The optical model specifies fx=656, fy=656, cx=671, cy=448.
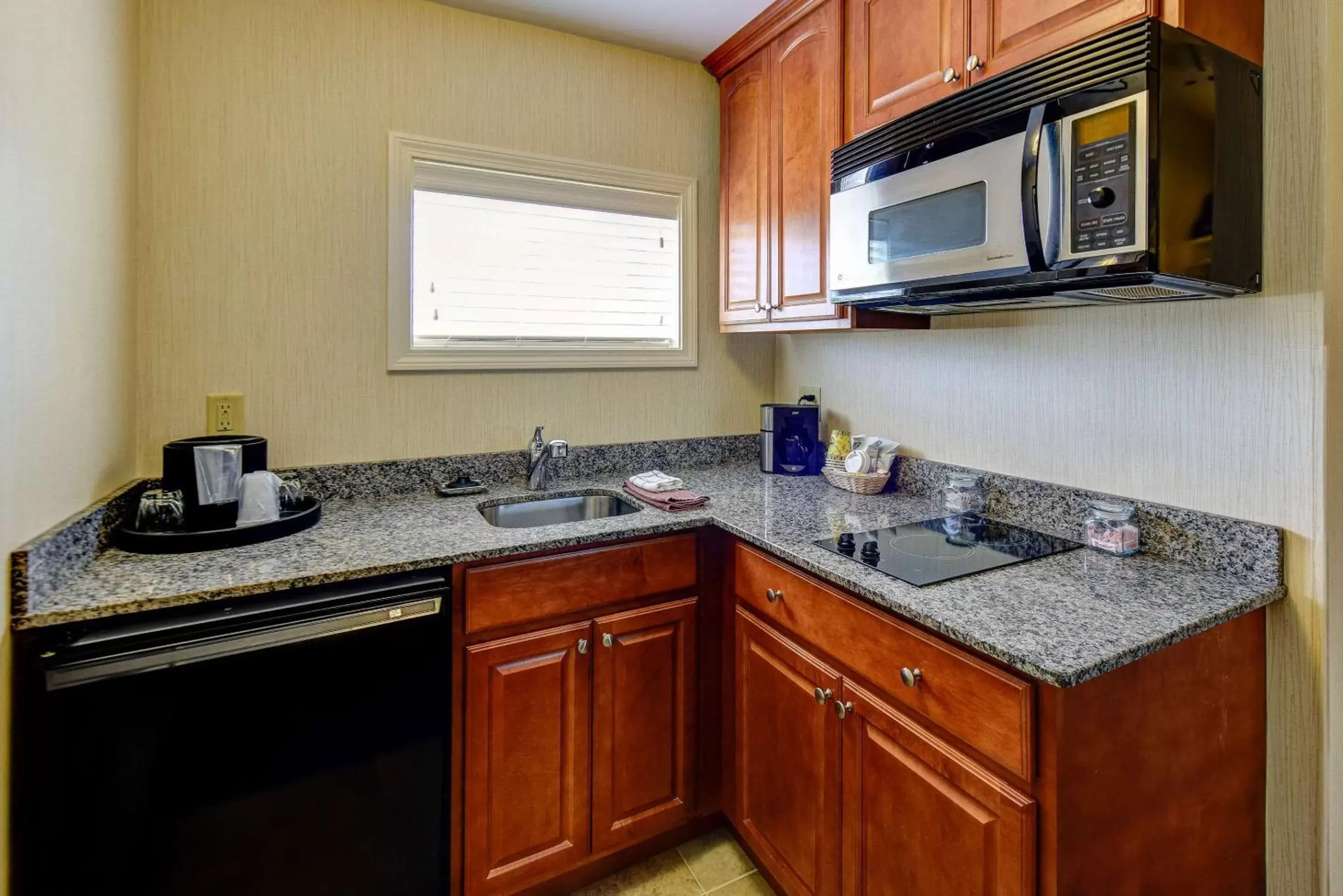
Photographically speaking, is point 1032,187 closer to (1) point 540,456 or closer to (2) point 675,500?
(2) point 675,500

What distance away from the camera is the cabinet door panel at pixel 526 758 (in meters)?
1.46

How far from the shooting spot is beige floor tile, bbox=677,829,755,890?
5.56 ft

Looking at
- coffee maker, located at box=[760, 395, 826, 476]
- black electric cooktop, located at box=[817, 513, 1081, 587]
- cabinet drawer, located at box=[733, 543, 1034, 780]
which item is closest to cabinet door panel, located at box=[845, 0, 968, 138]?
coffee maker, located at box=[760, 395, 826, 476]

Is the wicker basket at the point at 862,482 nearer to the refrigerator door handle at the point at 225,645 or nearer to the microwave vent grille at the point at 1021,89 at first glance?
the microwave vent grille at the point at 1021,89

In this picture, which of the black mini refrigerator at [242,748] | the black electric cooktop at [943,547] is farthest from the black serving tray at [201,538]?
the black electric cooktop at [943,547]

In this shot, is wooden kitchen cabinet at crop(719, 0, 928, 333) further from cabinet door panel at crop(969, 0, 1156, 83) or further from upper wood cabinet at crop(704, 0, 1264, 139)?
cabinet door panel at crop(969, 0, 1156, 83)

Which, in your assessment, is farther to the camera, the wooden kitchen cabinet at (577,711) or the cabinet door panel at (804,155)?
the cabinet door panel at (804,155)

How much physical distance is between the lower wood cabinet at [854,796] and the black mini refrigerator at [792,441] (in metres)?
0.71

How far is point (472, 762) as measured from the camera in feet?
4.78

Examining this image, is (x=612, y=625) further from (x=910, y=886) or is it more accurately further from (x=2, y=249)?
(x=2, y=249)

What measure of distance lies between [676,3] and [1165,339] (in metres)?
1.60

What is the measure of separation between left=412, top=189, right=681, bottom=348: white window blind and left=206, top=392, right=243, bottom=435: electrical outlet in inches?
19.5

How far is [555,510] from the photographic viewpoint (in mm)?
2062

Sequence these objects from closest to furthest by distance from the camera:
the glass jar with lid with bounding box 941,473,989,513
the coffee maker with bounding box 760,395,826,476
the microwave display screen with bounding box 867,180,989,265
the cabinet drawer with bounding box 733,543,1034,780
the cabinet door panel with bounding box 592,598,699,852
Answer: the cabinet drawer with bounding box 733,543,1034,780 < the microwave display screen with bounding box 867,180,989,265 < the cabinet door panel with bounding box 592,598,699,852 < the glass jar with lid with bounding box 941,473,989,513 < the coffee maker with bounding box 760,395,826,476
